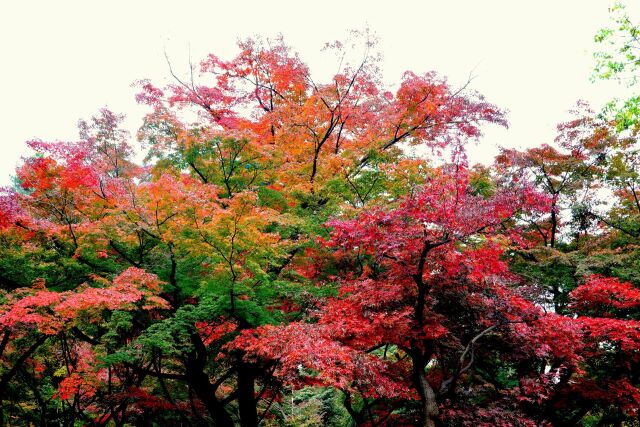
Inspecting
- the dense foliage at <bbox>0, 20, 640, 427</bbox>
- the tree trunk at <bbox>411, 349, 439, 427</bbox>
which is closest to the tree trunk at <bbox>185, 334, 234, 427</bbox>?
the dense foliage at <bbox>0, 20, 640, 427</bbox>

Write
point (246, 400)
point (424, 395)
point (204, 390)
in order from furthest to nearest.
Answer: point (246, 400) < point (204, 390) < point (424, 395)

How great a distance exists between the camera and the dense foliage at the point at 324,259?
22.4 ft

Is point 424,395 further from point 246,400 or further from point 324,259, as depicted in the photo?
point 246,400

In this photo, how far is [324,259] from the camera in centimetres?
1002

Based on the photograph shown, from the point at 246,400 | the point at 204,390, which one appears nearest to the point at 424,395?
the point at 246,400

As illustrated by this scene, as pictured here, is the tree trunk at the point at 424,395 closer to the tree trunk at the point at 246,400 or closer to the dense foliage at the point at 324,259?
the dense foliage at the point at 324,259

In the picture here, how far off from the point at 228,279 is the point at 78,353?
8782 millimetres

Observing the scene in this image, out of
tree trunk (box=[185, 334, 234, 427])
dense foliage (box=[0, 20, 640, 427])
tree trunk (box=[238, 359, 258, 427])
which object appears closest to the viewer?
dense foliage (box=[0, 20, 640, 427])

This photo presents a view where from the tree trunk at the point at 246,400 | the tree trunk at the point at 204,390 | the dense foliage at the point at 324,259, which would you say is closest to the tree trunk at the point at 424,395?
the dense foliage at the point at 324,259

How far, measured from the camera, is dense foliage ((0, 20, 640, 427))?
268 inches

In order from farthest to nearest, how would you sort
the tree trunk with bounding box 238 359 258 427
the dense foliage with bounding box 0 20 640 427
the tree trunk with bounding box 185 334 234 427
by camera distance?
the tree trunk with bounding box 238 359 258 427 → the tree trunk with bounding box 185 334 234 427 → the dense foliage with bounding box 0 20 640 427

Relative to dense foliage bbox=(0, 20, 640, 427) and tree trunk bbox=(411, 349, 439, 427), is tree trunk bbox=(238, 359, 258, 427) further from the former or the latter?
tree trunk bbox=(411, 349, 439, 427)

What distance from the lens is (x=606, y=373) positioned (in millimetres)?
9742

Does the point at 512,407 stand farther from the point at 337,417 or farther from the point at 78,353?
the point at 78,353
